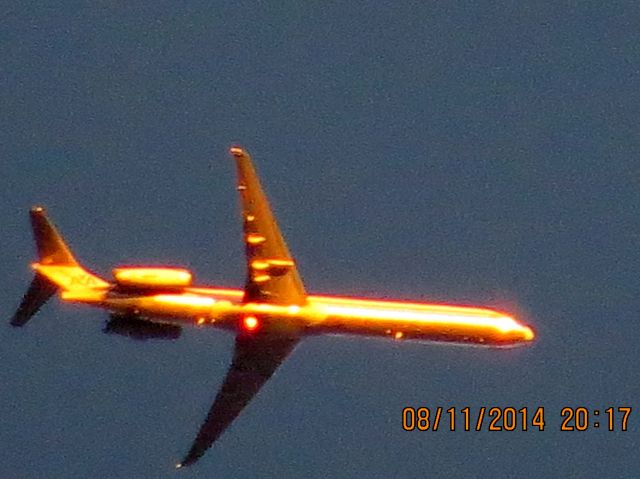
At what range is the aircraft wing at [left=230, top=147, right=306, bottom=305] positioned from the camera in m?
66.1

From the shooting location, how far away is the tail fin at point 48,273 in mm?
73750

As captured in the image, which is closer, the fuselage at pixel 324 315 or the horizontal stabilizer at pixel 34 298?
the fuselage at pixel 324 315

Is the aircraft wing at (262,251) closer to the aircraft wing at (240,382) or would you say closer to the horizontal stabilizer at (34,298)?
the aircraft wing at (240,382)

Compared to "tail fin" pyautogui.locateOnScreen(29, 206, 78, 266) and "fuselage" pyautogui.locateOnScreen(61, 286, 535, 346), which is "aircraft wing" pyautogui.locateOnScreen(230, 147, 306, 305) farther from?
"tail fin" pyautogui.locateOnScreen(29, 206, 78, 266)

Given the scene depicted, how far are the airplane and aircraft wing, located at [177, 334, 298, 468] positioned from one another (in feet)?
0.27

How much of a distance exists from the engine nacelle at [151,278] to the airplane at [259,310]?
0.15ft

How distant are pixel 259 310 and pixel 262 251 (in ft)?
10.6

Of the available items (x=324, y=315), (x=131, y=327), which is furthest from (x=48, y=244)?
(x=324, y=315)

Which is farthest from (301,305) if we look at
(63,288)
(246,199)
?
(63,288)

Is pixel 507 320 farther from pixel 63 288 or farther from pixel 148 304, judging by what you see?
pixel 63 288

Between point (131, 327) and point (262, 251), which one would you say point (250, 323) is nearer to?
point (262, 251)

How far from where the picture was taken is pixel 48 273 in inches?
2943

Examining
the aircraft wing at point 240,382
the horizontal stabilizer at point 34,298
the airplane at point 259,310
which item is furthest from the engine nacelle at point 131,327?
the horizontal stabilizer at point 34,298

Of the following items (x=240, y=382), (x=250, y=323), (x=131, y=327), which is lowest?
(x=240, y=382)
